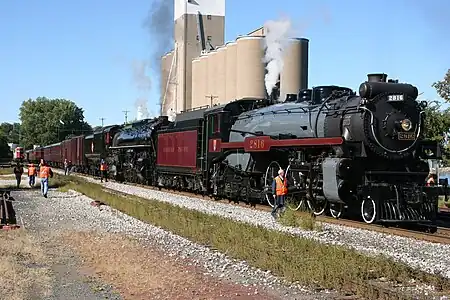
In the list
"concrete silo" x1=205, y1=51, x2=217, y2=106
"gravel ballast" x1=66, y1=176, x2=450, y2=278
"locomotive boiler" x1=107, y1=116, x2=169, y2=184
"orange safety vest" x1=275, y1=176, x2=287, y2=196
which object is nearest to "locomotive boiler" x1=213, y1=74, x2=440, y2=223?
"orange safety vest" x1=275, y1=176, x2=287, y2=196

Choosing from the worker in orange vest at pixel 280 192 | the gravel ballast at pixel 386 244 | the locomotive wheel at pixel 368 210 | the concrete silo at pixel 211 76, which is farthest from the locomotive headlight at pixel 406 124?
the concrete silo at pixel 211 76

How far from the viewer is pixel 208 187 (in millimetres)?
26422

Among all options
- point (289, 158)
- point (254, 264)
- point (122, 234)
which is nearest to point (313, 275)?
point (254, 264)

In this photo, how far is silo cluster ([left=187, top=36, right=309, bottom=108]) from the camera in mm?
72938

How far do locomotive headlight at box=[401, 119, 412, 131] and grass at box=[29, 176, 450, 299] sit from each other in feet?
12.1

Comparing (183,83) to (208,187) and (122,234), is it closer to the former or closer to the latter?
(208,187)

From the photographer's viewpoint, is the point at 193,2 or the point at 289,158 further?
the point at 193,2

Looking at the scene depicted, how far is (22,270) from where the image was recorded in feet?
31.6

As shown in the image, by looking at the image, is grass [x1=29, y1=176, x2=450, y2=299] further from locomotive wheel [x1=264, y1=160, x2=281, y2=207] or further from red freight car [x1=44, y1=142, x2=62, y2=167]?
red freight car [x1=44, y1=142, x2=62, y2=167]

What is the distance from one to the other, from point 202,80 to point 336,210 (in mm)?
75723

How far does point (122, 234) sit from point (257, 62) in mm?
64892

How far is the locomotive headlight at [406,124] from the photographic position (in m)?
16.3

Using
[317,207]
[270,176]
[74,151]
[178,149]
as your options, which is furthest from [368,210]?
[74,151]

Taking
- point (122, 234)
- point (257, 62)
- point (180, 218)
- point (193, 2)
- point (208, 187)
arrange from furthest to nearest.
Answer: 1. point (193, 2)
2. point (257, 62)
3. point (208, 187)
4. point (180, 218)
5. point (122, 234)
